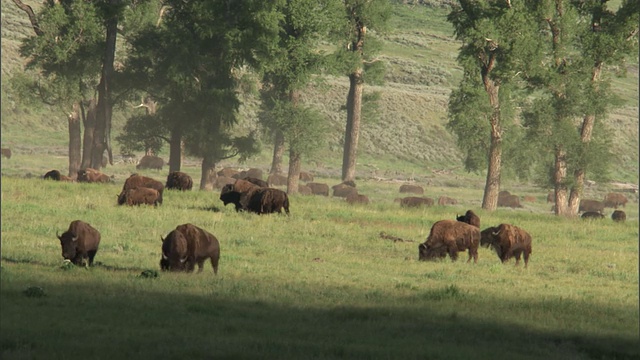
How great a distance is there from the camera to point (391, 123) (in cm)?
11500

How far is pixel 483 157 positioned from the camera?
58.2m

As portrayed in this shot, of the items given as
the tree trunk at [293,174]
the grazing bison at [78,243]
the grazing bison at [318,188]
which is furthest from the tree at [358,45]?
the grazing bison at [78,243]

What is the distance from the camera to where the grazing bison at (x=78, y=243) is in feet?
70.3

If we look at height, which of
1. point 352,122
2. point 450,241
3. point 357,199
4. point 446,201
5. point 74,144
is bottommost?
point 446,201

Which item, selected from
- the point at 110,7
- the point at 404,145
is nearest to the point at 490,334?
the point at 110,7

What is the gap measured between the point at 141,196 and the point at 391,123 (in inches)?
3168

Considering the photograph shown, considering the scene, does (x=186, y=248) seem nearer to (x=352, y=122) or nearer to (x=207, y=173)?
(x=207, y=173)

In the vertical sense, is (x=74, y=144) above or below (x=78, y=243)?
above

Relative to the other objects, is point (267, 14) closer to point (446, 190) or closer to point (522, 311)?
point (522, 311)

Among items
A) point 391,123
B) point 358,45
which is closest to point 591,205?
point 358,45

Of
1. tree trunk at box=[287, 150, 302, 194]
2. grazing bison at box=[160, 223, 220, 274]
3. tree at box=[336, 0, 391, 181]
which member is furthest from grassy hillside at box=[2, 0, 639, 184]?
grazing bison at box=[160, 223, 220, 274]

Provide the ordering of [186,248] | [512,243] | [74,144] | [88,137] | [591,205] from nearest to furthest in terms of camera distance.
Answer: [186,248] < [512,243] < [74,144] < [88,137] < [591,205]

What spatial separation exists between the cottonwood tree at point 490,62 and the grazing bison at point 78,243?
2763cm

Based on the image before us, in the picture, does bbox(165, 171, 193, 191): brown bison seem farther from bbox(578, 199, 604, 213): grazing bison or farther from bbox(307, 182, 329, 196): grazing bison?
bbox(578, 199, 604, 213): grazing bison
